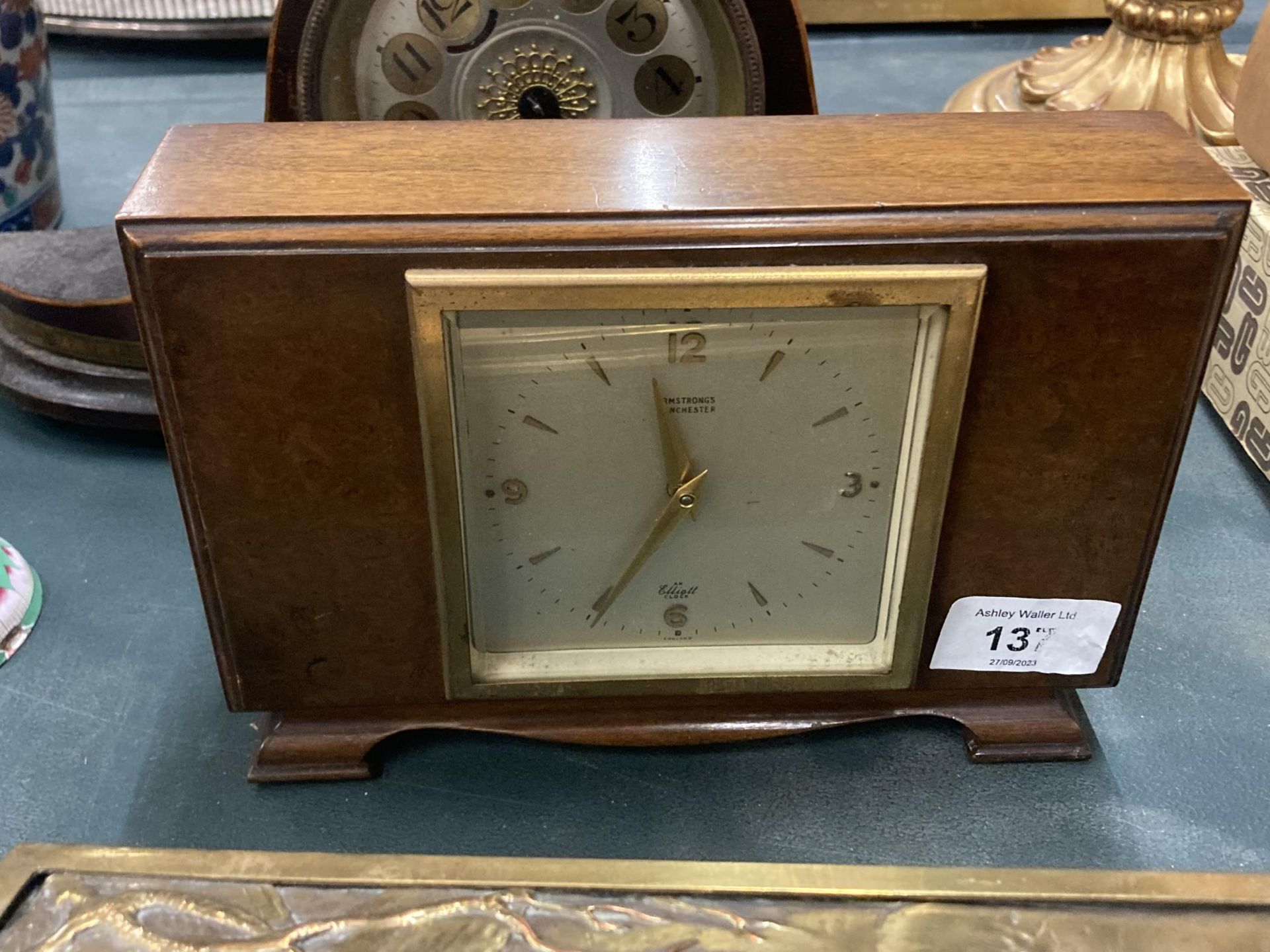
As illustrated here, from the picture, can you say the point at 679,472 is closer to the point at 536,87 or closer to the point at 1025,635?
the point at 1025,635

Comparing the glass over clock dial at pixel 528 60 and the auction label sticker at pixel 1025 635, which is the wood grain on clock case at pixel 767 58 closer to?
the glass over clock dial at pixel 528 60

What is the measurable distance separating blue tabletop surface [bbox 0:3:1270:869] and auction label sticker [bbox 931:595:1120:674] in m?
0.09

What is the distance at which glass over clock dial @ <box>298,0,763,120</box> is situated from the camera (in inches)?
39.8

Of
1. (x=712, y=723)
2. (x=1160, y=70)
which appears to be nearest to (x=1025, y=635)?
(x=712, y=723)

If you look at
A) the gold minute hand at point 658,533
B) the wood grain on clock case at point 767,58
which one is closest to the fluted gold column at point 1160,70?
the wood grain on clock case at point 767,58

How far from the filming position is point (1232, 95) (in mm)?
1656

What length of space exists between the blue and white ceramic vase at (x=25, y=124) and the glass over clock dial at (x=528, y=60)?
0.67 m

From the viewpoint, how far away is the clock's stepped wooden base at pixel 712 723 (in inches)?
36.4

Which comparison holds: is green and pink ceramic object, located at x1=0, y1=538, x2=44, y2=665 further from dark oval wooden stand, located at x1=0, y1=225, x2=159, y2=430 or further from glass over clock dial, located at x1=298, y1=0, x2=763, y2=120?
glass over clock dial, located at x1=298, y1=0, x2=763, y2=120

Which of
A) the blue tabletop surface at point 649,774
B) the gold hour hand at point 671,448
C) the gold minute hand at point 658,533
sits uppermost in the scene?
the gold hour hand at point 671,448

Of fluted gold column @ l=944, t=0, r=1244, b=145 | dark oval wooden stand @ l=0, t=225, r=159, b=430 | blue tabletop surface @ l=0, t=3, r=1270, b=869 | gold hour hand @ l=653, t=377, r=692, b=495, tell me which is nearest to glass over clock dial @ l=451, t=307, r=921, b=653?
gold hour hand @ l=653, t=377, r=692, b=495

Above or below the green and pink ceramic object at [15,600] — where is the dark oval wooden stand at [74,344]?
above

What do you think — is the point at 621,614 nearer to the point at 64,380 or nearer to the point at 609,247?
the point at 609,247

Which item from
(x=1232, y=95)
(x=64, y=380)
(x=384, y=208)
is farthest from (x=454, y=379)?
(x=1232, y=95)
